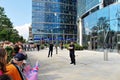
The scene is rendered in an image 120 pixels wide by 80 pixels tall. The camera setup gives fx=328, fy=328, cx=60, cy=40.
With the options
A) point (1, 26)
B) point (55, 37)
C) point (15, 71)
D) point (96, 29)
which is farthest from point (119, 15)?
point (55, 37)

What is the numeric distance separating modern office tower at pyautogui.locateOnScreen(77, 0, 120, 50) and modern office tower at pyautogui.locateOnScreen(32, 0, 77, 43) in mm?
50784

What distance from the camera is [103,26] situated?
5322 cm

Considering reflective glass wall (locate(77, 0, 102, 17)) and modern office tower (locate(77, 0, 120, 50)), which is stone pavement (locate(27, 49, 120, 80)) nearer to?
modern office tower (locate(77, 0, 120, 50))

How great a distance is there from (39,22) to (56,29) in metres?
7.12

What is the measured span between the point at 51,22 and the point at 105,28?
71.2 metres

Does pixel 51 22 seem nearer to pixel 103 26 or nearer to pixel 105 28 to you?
pixel 103 26

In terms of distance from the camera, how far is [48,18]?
12300 cm

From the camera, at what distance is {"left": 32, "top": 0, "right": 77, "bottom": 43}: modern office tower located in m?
121

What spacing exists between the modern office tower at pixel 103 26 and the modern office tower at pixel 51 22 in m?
50.8

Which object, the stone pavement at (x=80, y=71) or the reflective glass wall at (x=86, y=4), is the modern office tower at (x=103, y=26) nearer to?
the reflective glass wall at (x=86, y=4)

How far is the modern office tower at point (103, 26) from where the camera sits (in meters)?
48.9

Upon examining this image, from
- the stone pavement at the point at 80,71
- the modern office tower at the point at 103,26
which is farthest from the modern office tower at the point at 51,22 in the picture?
the stone pavement at the point at 80,71

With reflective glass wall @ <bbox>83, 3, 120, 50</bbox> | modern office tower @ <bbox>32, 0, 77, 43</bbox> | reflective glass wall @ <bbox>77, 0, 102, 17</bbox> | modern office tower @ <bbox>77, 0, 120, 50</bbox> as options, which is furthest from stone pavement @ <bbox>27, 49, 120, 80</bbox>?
modern office tower @ <bbox>32, 0, 77, 43</bbox>

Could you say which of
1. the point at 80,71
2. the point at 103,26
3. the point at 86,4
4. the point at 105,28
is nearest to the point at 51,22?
the point at 86,4
